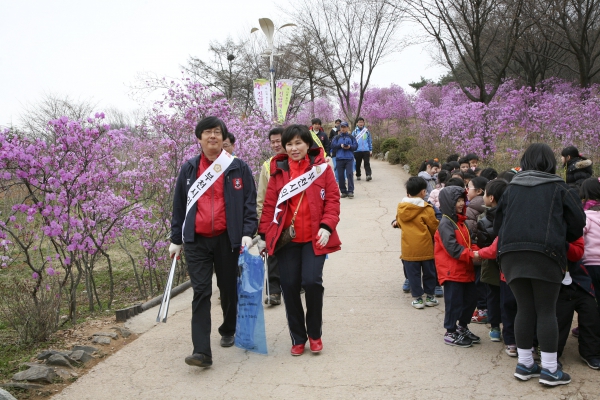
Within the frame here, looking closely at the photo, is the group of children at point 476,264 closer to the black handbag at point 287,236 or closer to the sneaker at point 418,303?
the sneaker at point 418,303

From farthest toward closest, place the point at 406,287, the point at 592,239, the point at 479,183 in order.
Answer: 1. the point at 406,287
2. the point at 479,183
3. the point at 592,239

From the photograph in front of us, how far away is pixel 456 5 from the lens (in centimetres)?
1553

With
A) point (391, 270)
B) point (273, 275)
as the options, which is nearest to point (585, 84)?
point (391, 270)

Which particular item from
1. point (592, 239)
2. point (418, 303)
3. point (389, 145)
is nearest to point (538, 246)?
point (592, 239)

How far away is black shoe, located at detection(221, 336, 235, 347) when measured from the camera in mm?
4711

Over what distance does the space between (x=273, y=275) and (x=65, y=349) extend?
7.13ft

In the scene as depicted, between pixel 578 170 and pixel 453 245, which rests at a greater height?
pixel 578 170

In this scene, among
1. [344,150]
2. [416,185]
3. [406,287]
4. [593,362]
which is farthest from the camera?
[344,150]

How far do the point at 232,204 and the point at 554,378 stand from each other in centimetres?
253

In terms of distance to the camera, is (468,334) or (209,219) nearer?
(209,219)

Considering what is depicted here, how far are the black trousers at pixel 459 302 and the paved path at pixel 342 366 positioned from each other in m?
0.23

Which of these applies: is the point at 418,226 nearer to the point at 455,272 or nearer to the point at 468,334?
Answer: the point at 455,272

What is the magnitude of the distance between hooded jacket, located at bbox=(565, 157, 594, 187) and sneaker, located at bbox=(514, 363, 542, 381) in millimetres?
2825

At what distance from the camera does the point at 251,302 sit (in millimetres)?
4410
